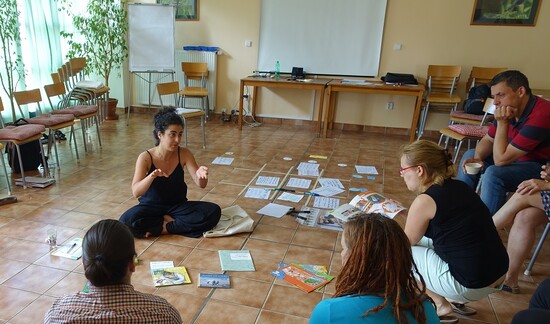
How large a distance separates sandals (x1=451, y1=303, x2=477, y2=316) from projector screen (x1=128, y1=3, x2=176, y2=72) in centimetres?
532

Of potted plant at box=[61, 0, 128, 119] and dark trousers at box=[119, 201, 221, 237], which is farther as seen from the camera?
potted plant at box=[61, 0, 128, 119]

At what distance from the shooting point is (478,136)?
12.2 ft

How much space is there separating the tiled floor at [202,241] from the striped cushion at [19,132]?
45 centimetres

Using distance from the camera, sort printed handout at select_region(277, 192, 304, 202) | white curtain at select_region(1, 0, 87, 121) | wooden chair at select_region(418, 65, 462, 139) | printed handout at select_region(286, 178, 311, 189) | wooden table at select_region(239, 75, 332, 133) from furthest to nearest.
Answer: wooden table at select_region(239, 75, 332, 133) < wooden chair at select_region(418, 65, 462, 139) < white curtain at select_region(1, 0, 87, 121) < printed handout at select_region(286, 178, 311, 189) < printed handout at select_region(277, 192, 304, 202)

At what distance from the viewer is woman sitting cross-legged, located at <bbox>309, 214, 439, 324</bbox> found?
98 cm

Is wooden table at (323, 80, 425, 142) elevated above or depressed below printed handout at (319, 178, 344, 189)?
above

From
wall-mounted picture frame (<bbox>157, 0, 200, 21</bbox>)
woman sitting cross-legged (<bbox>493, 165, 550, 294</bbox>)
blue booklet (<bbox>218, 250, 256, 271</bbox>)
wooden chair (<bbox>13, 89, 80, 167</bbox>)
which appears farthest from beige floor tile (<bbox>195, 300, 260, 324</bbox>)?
wall-mounted picture frame (<bbox>157, 0, 200, 21</bbox>)

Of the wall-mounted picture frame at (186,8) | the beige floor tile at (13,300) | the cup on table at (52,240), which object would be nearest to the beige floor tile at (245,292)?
the beige floor tile at (13,300)

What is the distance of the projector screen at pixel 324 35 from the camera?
18.8ft

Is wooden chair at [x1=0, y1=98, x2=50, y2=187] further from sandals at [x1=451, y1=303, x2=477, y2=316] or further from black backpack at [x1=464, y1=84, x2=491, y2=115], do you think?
black backpack at [x1=464, y1=84, x2=491, y2=115]

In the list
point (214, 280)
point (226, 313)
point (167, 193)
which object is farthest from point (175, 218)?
point (226, 313)

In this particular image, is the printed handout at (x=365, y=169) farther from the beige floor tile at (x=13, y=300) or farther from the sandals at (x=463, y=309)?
the beige floor tile at (x=13, y=300)

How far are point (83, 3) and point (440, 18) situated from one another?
523 centimetres

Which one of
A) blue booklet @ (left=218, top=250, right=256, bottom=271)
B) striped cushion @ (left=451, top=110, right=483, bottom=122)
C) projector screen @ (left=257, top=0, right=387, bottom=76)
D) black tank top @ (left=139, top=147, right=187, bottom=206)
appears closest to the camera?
blue booklet @ (left=218, top=250, right=256, bottom=271)
